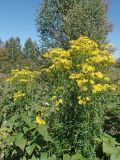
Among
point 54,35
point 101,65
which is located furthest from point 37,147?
point 54,35

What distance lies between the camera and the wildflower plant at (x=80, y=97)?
443 cm

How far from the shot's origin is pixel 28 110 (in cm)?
551

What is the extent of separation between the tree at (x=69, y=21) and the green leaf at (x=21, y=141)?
1267 cm

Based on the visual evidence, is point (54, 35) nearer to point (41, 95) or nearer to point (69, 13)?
point (69, 13)

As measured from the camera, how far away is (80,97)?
14.4ft

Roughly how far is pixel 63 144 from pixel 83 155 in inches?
10.2

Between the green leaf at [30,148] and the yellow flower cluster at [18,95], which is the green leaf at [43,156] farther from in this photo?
the yellow flower cluster at [18,95]

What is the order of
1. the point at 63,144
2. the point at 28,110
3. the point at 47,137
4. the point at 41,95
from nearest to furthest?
1. the point at 47,137
2. the point at 63,144
3. the point at 28,110
4. the point at 41,95

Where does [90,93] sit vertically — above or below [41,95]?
below

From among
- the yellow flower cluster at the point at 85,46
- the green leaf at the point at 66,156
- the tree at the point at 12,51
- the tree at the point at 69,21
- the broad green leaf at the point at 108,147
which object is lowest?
the green leaf at the point at 66,156

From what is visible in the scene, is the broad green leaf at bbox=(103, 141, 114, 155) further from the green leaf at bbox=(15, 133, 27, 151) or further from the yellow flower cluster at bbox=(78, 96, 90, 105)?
the green leaf at bbox=(15, 133, 27, 151)

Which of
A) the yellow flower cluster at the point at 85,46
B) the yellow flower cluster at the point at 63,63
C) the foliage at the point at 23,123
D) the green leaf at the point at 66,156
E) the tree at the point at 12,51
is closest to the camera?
the green leaf at the point at 66,156

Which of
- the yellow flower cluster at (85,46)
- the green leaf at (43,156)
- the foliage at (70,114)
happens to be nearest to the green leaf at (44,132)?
the foliage at (70,114)

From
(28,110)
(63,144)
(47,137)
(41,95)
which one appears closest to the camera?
(47,137)
